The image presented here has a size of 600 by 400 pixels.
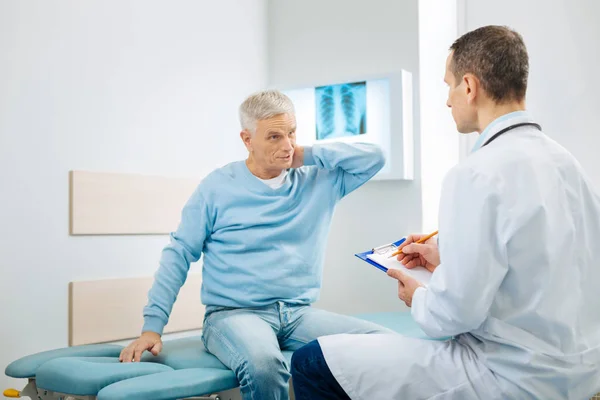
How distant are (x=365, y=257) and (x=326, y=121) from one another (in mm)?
1605

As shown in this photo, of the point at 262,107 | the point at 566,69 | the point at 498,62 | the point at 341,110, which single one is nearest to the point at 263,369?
the point at 262,107

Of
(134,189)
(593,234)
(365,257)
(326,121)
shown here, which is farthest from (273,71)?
(593,234)

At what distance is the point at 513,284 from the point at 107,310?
1886mm

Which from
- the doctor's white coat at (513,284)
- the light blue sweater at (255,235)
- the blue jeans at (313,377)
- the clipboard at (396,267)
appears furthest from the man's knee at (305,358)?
the light blue sweater at (255,235)

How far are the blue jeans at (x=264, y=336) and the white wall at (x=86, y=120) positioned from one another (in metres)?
0.72

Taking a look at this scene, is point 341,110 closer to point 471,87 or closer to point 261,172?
point 261,172

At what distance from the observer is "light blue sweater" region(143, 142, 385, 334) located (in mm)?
2307

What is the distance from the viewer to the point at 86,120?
2.81 m

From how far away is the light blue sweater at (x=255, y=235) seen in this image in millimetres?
2307

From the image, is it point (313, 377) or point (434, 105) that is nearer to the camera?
point (313, 377)

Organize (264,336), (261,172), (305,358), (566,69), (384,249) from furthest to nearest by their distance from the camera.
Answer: (566,69), (261,172), (264,336), (384,249), (305,358)

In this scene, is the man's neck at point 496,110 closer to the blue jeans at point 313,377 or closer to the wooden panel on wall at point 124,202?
the blue jeans at point 313,377

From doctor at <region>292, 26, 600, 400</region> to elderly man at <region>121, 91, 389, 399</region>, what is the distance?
0.71 metres

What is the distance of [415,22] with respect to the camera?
3.22m
